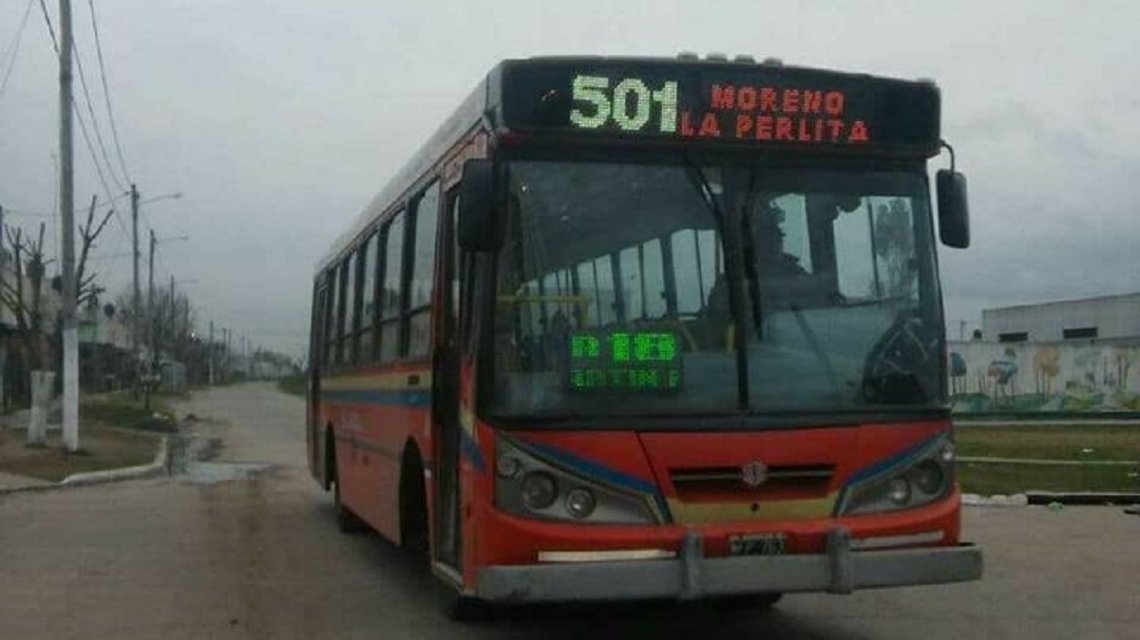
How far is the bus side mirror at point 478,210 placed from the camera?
676 centimetres

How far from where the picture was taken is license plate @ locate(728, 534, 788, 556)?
6820 mm

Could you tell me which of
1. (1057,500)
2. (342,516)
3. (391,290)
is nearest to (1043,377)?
(1057,500)

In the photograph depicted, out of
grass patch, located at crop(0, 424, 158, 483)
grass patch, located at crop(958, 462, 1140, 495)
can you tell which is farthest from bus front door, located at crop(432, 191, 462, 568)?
grass patch, located at crop(0, 424, 158, 483)

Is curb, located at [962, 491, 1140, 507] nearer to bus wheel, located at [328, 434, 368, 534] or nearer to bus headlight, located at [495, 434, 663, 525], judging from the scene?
bus wheel, located at [328, 434, 368, 534]

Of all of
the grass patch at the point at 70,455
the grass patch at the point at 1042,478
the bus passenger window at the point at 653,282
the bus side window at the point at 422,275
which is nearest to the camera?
the bus passenger window at the point at 653,282

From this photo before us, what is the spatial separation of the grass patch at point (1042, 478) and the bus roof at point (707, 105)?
1256 centimetres

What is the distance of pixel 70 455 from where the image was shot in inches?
961

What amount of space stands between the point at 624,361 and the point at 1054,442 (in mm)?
28347

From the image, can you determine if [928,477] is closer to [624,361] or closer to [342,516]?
[624,361]

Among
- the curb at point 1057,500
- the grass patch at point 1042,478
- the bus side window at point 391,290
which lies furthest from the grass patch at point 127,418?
the bus side window at point 391,290

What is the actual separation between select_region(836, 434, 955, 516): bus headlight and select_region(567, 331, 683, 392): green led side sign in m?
1.10

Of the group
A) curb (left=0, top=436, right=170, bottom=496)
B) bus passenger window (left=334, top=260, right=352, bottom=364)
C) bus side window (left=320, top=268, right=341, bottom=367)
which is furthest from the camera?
curb (left=0, top=436, right=170, bottom=496)

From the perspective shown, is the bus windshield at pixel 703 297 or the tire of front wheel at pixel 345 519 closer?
the bus windshield at pixel 703 297

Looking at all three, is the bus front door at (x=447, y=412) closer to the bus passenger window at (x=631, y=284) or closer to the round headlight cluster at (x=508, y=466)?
the round headlight cluster at (x=508, y=466)
